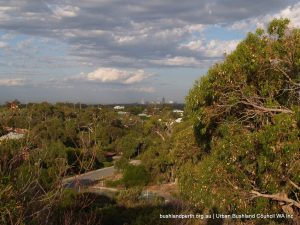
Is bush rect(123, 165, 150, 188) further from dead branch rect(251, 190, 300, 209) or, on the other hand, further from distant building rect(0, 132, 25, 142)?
distant building rect(0, 132, 25, 142)

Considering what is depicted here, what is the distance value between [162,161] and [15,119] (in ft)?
118

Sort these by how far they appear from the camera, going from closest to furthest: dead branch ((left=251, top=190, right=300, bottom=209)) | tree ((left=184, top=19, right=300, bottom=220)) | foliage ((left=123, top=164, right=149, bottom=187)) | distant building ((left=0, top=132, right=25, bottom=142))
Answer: distant building ((left=0, top=132, right=25, bottom=142))
tree ((left=184, top=19, right=300, bottom=220))
dead branch ((left=251, top=190, right=300, bottom=209))
foliage ((left=123, top=164, right=149, bottom=187))

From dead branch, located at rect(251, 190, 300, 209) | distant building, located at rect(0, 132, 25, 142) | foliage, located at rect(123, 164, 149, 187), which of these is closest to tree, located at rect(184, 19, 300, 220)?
dead branch, located at rect(251, 190, 300, 209)

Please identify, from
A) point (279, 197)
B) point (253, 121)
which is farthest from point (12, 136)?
point (253, 121)

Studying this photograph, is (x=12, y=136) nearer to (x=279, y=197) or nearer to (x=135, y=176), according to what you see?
(x=279, y=197)

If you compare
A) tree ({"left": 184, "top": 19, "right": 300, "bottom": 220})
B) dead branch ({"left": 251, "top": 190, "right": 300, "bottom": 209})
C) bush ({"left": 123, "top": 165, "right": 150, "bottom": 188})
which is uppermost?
tree ({"left": 184, "top": 19, "right": 300, "bottom": 220})


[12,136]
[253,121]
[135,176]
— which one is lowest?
[135,176]

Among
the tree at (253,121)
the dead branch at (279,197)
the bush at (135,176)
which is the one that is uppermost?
the tree at (253,121)

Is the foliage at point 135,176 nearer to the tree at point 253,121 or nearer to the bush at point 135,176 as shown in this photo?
the bush at point 135,176

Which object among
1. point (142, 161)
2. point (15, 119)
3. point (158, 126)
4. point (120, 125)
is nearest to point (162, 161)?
point (142, 161)

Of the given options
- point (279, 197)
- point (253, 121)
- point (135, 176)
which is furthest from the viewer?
point (135, 176)

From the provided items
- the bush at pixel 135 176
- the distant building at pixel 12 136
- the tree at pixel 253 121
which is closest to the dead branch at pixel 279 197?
the tree at pixel 253 121

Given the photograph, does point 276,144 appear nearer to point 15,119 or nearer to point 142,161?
point 15,119

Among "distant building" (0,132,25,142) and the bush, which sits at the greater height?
"distant building" (0,132,25,142)
